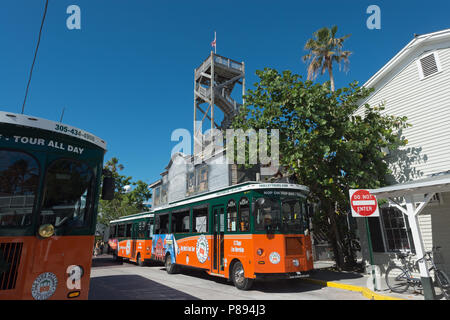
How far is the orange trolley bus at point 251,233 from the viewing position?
867 cm

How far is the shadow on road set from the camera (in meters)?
8.02

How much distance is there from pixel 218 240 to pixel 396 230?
711cm

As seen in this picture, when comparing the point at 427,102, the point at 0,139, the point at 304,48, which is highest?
the point at 304,48

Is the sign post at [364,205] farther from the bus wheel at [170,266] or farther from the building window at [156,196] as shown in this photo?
the building window at [156,196]

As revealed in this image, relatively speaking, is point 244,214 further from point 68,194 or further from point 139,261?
point 139,261

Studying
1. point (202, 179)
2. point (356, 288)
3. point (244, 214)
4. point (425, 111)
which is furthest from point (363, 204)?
point (202, 179)

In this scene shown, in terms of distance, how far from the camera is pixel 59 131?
4.46m

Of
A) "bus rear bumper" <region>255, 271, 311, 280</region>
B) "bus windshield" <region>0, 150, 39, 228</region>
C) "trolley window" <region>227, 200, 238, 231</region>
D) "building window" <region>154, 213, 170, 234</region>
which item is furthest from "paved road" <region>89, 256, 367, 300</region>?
"bus windshield" <region>0, 150, 39, 228</region>

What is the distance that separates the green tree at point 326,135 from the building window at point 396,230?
129 centimetres

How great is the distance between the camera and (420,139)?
11.2 meters

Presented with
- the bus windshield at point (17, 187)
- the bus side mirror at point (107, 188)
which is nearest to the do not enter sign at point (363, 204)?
the bus side mirror at point (107, 188)
